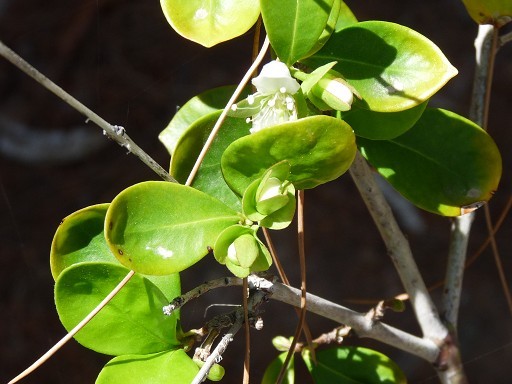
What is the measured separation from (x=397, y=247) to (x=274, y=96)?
30 centimetres

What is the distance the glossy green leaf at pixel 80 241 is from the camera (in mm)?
652

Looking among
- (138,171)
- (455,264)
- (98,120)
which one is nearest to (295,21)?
(98,120)

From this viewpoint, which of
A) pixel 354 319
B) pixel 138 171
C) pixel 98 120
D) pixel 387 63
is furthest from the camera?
pixel 138 171

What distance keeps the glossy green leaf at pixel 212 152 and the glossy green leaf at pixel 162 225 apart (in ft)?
0.22

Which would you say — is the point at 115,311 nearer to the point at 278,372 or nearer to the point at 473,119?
the point at 278,372

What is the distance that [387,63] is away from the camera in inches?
24.4

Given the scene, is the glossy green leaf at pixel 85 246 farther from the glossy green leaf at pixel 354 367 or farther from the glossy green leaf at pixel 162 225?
the glossy green leaf at pixel 354 367

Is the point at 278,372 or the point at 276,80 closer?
the point at 276,80

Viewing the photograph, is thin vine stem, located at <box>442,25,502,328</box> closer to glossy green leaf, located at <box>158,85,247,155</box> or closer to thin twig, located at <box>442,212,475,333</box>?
thin twig, located at <box>442,212,475,333</box>

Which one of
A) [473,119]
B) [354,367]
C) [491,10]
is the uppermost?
[491,10]

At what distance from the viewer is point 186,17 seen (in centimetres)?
63

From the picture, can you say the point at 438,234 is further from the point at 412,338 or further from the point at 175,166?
the point at 175,166

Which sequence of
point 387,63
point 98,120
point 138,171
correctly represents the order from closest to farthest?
point 98,120 < point 387,63 < point 138,171

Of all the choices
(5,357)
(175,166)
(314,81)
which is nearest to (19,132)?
(5,357)
